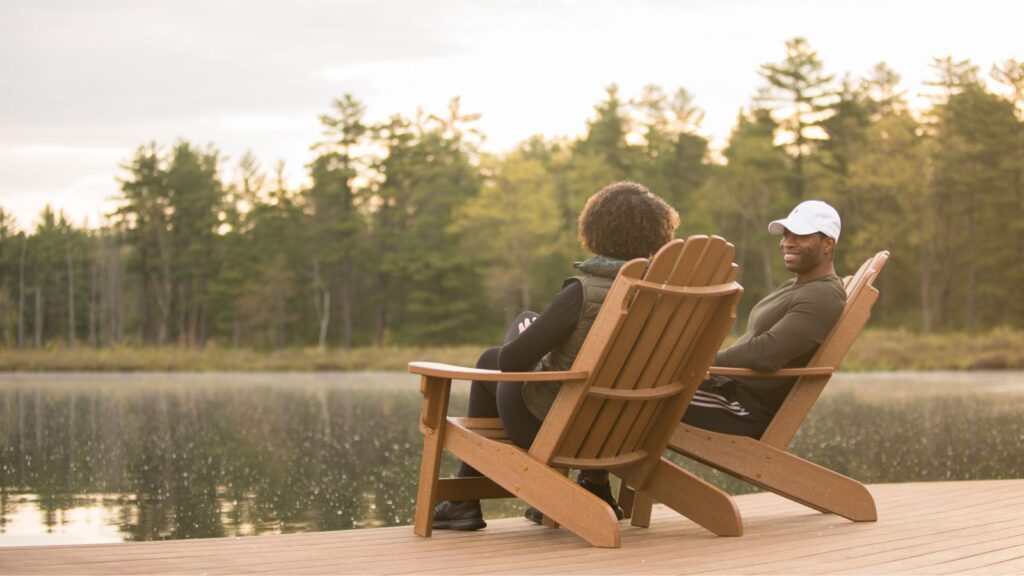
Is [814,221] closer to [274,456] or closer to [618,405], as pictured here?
[618,405]

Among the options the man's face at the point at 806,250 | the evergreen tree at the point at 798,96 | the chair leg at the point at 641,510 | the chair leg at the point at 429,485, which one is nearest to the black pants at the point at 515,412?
the chair leg at the point at 429,485

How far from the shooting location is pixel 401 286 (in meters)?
55.6

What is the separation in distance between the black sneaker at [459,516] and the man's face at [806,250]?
1572mm

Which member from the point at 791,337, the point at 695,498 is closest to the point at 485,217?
the point at 791,337

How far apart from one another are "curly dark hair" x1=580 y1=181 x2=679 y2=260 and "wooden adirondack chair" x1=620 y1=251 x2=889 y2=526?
64 centimetres

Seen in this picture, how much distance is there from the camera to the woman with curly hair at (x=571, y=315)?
4.09m

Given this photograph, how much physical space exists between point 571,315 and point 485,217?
149 ft

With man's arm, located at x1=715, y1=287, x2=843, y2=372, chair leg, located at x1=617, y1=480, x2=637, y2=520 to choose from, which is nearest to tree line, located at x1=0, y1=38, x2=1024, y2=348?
chair leg, located at x1=617, y1=480, x2=637, y2=520

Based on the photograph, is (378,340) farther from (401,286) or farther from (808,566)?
(808,566)

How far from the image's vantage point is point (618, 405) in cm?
420

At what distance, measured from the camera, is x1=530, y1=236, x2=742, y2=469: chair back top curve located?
12.8ft

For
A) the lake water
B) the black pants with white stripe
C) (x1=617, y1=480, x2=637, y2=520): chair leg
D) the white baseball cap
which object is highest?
the white baseball cap

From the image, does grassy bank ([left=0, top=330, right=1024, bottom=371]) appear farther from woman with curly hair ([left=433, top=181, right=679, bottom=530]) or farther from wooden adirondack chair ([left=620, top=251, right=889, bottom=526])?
woman with curly hair ([left=433, top=181, right=679, bottom=530])

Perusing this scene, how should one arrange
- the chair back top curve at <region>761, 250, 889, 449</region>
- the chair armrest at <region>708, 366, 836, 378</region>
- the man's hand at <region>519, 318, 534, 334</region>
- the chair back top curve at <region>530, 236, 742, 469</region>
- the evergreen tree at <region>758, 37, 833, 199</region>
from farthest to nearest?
the evergreen tree at <region>758, 37, 833, 199</region> → the chair back top curve at <region>761, 250, 889, 449</region> → the chair armrest at <region>708, 366, 836, 378</region> → the man's hand at <region>519, 318, 534, 334</region> → the chair back top curve at <region>530, 236, 742, 469</region>
